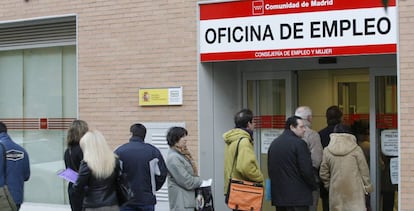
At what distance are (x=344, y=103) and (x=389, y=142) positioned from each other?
1164mm

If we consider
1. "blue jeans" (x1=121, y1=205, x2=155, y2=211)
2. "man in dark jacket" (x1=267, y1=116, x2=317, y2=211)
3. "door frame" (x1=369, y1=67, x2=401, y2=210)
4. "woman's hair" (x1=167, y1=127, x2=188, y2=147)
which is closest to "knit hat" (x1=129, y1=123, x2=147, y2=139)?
"woman's hair" (x1=167, y1=127, x2=188, y2=147)

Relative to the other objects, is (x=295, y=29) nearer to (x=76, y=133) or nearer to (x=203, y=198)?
(x=203, y=198)

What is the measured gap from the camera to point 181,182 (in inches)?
300

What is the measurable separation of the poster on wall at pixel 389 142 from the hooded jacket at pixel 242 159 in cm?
248

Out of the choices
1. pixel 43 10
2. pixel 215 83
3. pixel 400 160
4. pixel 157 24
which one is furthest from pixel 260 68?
pixel 43 10

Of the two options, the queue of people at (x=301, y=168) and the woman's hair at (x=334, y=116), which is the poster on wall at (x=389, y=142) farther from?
the queue of people at (x=301, y=168)

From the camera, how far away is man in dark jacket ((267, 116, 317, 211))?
773 centimetres

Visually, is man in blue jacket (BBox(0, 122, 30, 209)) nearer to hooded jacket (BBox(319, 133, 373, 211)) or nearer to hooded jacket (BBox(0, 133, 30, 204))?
hooded jacket (BBox(0, 133, 30, 204))

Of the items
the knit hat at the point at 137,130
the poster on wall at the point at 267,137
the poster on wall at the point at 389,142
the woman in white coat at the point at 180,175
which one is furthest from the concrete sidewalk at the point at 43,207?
the poster on wall at the point at 389,142

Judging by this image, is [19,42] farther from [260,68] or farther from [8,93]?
[260,68]

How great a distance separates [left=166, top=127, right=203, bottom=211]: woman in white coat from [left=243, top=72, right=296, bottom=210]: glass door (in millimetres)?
2917

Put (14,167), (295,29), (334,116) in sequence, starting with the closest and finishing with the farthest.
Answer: (14,167), (334,116), (295,29)

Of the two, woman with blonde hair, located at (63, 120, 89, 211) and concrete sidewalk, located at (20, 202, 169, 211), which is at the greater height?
woman with blonde hair, located at (63, 120, 89, 211)

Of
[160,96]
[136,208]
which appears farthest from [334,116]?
[136,208]
